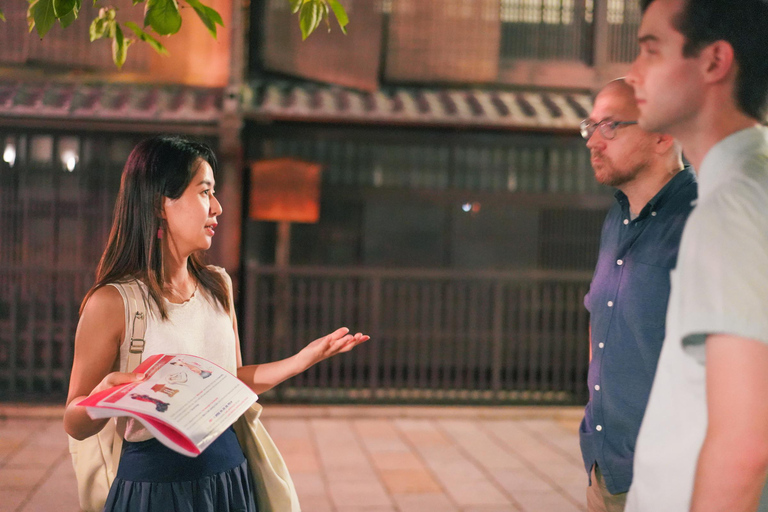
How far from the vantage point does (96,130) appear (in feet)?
25.1

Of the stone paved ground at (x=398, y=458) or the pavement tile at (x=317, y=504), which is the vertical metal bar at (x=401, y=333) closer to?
the stone paved ground at (x=398, y=458)

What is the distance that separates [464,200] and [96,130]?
4445 mm

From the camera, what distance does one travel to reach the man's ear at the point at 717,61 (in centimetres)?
131

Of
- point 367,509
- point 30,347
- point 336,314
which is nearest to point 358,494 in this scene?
point 367,509

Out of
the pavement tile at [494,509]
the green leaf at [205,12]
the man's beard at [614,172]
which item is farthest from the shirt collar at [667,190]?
the pavement tile at [494,509]

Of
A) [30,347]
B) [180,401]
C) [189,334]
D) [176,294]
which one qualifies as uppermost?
[176,294]

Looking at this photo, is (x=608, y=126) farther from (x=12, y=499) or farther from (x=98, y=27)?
(x=12, y=499)

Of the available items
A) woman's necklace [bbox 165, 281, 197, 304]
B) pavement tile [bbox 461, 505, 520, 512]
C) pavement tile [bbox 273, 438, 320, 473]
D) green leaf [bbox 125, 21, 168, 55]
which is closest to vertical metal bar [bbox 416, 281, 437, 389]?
pavement tile [bbox 273, 438, 320, 473]

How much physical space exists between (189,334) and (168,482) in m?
0.50

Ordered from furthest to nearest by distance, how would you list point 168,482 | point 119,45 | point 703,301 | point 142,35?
point 142,35
point 119,45
point 168,482
point 703,301

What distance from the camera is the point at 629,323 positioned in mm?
2375

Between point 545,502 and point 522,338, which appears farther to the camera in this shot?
point 522,338

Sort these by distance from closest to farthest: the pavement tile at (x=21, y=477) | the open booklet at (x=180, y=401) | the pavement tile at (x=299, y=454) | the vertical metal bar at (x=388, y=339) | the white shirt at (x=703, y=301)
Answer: the white shirt at (x=703, y=301)
the open booklet at (x=180, y=401)
the pavement tile at (x=21, y=477)
the pavement tile at (x=299, y=454)
the vertical metal bar at (x=388, y=339)

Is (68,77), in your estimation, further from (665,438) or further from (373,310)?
(665,438)
